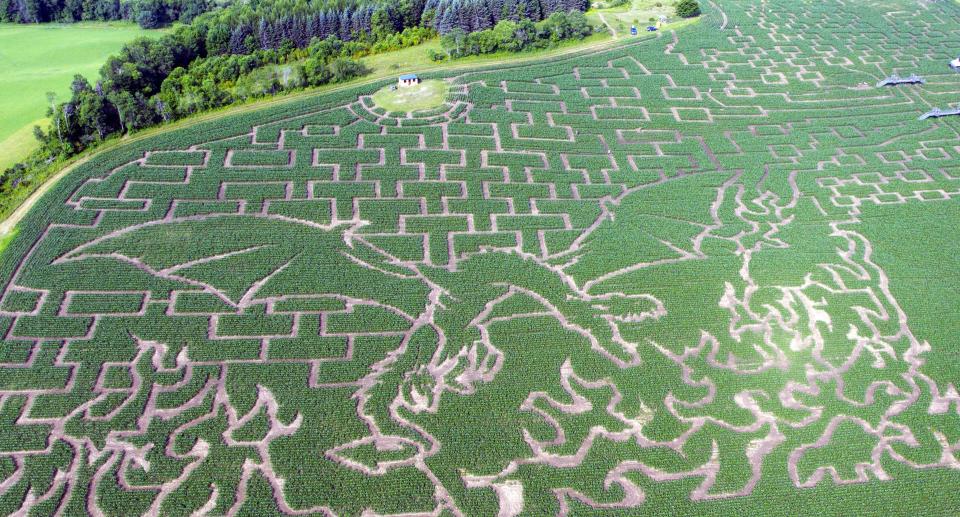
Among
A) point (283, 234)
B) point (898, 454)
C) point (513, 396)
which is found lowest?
point (898, 454)

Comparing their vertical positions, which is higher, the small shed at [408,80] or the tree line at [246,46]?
the tree line at [246,46]

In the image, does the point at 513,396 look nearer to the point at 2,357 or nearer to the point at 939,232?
the point at 2,357

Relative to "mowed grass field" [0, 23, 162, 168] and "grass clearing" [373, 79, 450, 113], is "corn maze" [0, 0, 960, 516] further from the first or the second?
"mowed grass field" [0, 23, 162, 168]

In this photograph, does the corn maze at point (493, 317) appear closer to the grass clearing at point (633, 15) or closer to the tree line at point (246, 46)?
the tree line at point (246, 46)

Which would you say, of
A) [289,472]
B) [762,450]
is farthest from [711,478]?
[289,472]

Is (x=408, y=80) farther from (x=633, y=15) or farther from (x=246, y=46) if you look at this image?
(x=633, y=15)

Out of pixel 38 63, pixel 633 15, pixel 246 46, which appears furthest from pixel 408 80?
pixel 38 63

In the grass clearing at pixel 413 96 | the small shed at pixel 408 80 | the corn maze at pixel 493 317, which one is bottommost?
the corn maze at pixel 493 317

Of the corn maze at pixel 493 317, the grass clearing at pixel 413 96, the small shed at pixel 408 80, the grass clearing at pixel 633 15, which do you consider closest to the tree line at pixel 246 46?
the grass clearing at pixel 633 15
